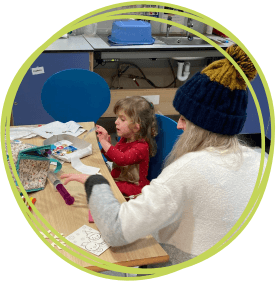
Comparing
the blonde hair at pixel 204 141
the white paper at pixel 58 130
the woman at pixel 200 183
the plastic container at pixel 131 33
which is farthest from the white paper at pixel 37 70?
the blonde hair at pixel 204 141

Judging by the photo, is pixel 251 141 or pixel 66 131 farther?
pixel 251 141

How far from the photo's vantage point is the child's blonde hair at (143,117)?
1.82 m

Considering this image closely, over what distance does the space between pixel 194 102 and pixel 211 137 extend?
14 cm

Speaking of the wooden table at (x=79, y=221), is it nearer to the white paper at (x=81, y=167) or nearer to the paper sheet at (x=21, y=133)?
the white paper at (x=81, y=167)

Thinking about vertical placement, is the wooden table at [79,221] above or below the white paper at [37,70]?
below

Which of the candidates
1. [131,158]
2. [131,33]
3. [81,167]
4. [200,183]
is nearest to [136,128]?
[131,158]

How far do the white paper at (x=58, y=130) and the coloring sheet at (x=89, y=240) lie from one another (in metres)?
0.77

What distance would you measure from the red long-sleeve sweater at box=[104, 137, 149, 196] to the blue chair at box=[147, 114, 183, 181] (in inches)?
2.8

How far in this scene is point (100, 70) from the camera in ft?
12.7

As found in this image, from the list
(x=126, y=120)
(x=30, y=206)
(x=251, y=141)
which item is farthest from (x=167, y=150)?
(x=251, y=141)

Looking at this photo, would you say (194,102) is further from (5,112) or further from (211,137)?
(5,112)

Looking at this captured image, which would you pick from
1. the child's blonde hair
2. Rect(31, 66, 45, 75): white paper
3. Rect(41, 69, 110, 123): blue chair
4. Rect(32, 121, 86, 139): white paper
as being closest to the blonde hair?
the child's blonde hair

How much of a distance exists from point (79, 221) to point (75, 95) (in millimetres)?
1317

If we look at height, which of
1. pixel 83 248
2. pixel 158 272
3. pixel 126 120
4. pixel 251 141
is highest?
pixel 126 120
